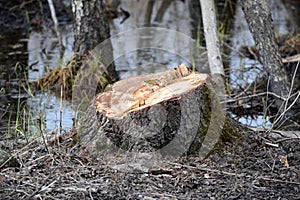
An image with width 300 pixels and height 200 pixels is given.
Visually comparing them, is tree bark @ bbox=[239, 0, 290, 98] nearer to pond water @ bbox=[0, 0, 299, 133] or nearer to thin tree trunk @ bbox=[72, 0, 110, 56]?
pond water @ bbox=[0, 0, 299, 133]

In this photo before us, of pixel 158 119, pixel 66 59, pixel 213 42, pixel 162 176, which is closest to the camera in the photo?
pixel 162 176

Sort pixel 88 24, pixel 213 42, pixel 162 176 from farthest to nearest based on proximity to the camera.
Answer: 1. pixel 88 24
2. pixel 213 42
3. pixel 162 176

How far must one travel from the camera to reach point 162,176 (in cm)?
421

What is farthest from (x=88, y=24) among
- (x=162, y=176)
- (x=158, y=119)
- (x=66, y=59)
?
(x=162, y=176)

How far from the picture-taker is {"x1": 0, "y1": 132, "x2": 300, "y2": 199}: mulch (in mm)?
3973

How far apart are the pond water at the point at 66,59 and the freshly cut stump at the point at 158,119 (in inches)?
38.7

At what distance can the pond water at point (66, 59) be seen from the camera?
6715 mm

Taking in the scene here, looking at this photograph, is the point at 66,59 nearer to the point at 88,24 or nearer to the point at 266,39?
the point at 88,24

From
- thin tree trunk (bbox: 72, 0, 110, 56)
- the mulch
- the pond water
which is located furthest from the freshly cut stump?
thin tree trunk (bbox: 72, 0, 110, 56)

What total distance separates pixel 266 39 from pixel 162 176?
243cm

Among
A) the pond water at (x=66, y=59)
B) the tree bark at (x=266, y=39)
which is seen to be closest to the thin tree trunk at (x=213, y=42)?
the tree bark at (x=266, y=39)

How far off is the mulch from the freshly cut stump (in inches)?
4.5

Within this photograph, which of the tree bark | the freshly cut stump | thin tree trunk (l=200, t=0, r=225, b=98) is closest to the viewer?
the freshly cut stump

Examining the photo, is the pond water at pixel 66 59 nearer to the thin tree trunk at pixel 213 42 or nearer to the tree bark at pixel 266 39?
the tree bark at pixel 266 39
